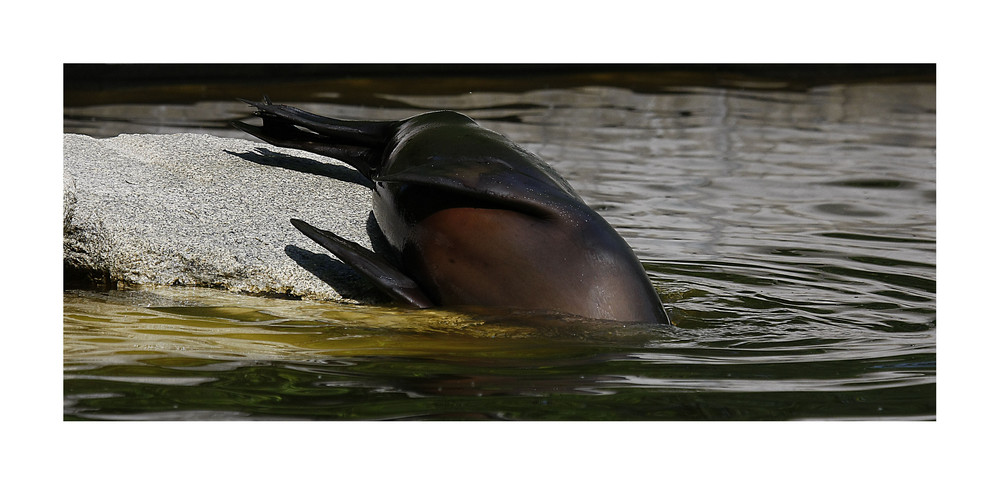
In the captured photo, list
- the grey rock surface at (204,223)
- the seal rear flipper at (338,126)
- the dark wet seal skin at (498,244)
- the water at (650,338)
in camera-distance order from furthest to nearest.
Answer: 1. the seal rear flipper at (338,126)
2. the grey rock surface at (204,223)
3. the dark wet seal skin at (498,244)
4. the water at (650,338)

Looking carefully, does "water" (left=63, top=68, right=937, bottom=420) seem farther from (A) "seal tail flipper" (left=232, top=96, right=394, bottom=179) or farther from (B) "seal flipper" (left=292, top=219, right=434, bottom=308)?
(A) "seal tail flipper" (left=232, top=96, right=394, bottom=179)

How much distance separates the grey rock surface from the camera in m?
5.23

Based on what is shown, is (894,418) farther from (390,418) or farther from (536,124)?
(536,124)

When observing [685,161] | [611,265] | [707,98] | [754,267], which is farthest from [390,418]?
[707,98]

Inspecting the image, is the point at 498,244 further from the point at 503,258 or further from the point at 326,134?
the point at 326,134

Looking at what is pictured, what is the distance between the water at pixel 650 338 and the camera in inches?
147

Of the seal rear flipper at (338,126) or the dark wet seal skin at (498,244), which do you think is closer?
the dark wet seal skin at (498,244)

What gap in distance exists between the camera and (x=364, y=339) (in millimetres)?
4500

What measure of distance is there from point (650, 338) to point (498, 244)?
29.4 inches

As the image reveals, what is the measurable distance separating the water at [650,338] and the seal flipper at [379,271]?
0.12 meters

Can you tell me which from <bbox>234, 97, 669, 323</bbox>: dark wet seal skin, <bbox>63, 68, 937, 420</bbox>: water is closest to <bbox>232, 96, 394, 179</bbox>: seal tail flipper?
<bbox>234, 97, 669, 323</bbox>: dark wet seal skin

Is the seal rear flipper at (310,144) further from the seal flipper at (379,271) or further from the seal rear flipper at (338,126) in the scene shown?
the seal flipper at (379,271)

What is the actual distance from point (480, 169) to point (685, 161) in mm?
5140

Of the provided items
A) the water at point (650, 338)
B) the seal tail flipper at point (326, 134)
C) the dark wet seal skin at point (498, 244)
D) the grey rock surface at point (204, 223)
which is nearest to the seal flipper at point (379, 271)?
the dark wet seal skin at point (498, 244)
